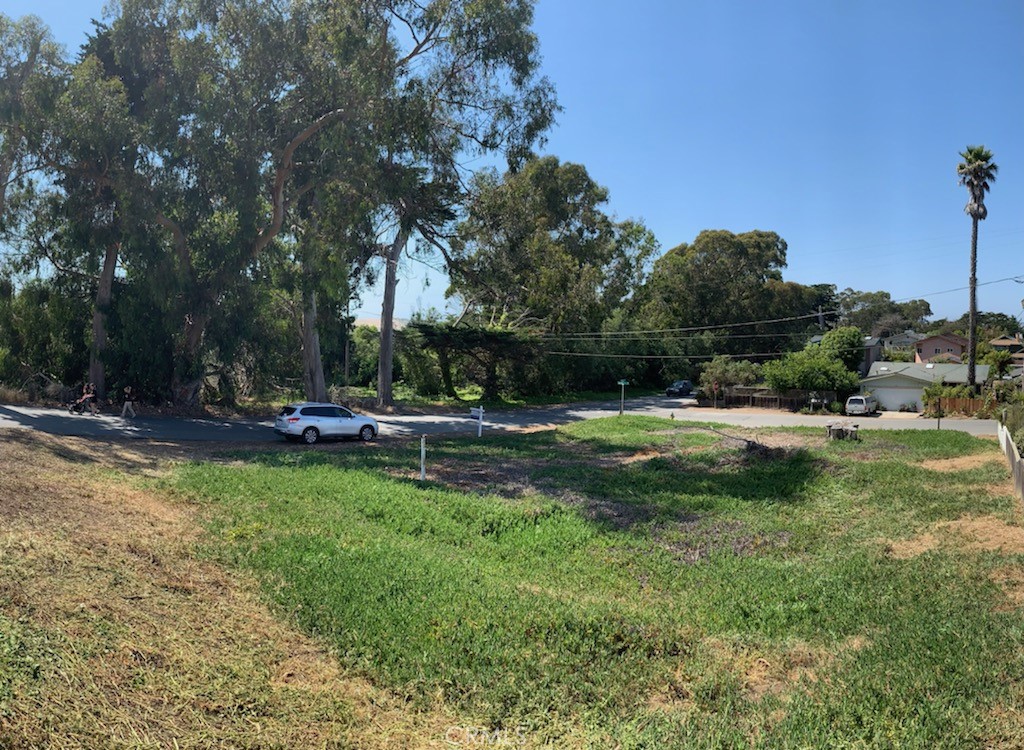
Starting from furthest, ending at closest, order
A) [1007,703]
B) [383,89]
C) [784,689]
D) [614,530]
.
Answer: [383,89]
[614,530]
[784,689]
[1007,703]

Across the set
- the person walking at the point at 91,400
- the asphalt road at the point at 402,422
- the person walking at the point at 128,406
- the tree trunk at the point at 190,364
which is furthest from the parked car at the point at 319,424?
the person walking at the point at 91,400

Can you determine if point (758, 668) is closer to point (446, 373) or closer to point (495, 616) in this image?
point (495, 616)

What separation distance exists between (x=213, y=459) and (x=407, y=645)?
14.5 meters

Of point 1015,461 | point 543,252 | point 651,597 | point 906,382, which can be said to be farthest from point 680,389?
point 651,597

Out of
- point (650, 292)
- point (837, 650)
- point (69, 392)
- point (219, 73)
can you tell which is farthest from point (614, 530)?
point (650, 292)

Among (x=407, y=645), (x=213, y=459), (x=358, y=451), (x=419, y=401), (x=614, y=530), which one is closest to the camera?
(x=407, y=645)

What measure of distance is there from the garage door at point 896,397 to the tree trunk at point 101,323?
50.7 metres

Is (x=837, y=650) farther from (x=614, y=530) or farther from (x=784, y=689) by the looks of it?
(x=614, y=530)

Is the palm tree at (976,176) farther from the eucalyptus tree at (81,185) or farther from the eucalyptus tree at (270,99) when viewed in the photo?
the eucalyptus tree at (81,185)

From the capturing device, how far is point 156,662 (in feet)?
18.4

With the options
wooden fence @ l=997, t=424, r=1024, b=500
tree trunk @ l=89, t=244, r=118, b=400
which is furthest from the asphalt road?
wooden fence @ l=997, t=424, r=1024, b=500

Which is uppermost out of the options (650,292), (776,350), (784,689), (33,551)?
(650,292)

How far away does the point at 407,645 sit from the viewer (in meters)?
6.86

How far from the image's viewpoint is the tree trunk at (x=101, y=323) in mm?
30453
